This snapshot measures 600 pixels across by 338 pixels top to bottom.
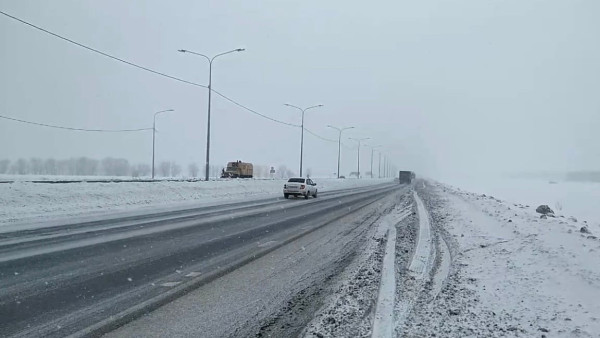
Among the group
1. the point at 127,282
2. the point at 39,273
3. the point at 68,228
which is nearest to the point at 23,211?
the point at 68,228

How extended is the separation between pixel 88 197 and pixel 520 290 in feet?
74.4

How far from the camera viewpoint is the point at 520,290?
773 cm

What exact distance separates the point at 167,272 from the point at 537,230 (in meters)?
9.99

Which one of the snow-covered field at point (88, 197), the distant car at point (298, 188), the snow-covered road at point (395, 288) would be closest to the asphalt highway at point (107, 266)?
the snow-covered road at point (395, 288)

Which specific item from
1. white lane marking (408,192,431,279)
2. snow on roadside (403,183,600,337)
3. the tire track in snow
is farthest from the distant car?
snow on roadside (403,183,600,337)

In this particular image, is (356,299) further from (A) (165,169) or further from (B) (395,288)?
(A) (165,169)

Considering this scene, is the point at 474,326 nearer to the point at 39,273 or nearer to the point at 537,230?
the point at 39,273

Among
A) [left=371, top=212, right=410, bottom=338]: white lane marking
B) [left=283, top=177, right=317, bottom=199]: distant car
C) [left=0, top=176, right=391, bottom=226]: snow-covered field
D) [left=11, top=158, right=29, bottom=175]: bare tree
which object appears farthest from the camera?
[left=11, top=158, right=29, bottom=175]: bare tree

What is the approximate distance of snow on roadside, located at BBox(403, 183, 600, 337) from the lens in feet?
19.4

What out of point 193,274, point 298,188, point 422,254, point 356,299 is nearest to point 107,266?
point 193,274

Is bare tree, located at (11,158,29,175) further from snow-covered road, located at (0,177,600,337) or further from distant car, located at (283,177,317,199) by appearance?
snow-covered road, located at (0,177,600,337)

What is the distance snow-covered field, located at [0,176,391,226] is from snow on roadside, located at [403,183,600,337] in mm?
15211

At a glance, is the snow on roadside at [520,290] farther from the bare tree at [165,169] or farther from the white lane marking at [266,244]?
the bare tree at [165,169]

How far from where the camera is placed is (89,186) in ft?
87.9
